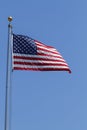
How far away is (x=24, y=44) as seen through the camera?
38688 millimetres

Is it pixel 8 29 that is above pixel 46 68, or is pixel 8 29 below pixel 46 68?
above

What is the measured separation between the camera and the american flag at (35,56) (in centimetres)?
3719

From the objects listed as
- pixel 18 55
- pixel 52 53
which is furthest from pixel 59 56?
pixel 18 55

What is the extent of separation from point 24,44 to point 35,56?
131cm

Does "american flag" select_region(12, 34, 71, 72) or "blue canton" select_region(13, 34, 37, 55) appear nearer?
"american flag" select_region(12, 34, 71, 72)

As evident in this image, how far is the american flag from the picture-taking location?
37.2 m

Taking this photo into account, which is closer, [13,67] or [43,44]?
[13,67]

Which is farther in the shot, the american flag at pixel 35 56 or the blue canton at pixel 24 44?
the blue canton at pixel 24 44

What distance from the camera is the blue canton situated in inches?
1505

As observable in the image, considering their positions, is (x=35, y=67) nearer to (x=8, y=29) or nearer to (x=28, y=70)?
(x=28, y=70)

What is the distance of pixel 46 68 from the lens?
37438 mm

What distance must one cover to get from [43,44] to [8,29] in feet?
10.2

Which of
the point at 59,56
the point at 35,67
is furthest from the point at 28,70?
the point at 59,56

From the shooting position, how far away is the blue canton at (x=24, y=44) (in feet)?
125
